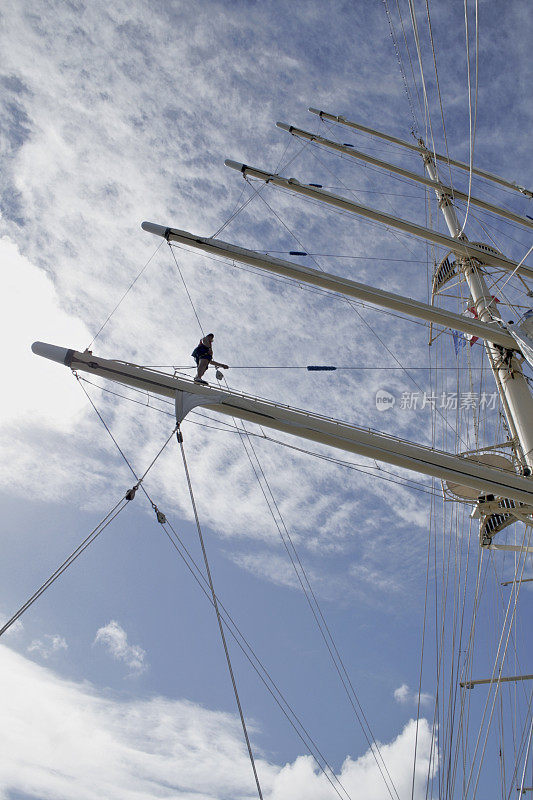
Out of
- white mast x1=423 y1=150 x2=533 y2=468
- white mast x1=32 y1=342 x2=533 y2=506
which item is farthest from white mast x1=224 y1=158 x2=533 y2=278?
white mast x1=32 y1=342 x2=533 y2=506

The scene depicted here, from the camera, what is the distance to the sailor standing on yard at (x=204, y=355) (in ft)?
29.2

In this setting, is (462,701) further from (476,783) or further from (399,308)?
(399,308)

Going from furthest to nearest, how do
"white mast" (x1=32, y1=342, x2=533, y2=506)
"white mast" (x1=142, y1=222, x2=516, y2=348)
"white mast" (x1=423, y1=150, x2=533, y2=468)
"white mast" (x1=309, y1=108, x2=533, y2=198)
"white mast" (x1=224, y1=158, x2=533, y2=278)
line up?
1. "white mast" (x1=309, y1=108, x2=533, y2=198)
2. "white mast" (x1=224, y1=158, x2=533, y2=278)
3. "white mast" (x1=142, y1=222, x2=516, y2=348)
4. "white mast" (x1=423, y1=150, x2=533, y2=468)
5. "white mast" (x1=32, y1=342, x2=533, y2=506)

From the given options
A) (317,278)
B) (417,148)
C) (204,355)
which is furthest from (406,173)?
(204,355)

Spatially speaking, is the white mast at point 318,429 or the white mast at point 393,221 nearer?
the white mast at point 318,429

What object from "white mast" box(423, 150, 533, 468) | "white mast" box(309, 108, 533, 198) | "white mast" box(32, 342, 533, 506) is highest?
"white mast" box(309, 108, 533, 198)

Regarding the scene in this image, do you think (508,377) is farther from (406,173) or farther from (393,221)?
(406,173)

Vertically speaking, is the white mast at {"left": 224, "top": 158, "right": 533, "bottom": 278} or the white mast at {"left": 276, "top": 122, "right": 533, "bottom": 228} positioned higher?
the white mast at {"left": 276, "top": 122, "right": 533, "bottom": 228}

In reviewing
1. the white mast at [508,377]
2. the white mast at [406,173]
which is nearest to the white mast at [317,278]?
the white mast at [508,377]

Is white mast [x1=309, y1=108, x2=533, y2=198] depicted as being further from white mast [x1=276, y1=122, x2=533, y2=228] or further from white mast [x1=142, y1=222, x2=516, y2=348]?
white mast [x1=142, y1=222, x2=516, y2=348]

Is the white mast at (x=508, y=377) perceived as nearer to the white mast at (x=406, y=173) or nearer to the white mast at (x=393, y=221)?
the white mast at (x=393, y=221)

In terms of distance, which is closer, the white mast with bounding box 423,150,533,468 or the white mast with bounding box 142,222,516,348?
the white mast with bounding box 423,150,533,468

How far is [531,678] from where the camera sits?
1265 cm

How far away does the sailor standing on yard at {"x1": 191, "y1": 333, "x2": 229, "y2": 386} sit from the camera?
29.2ft
